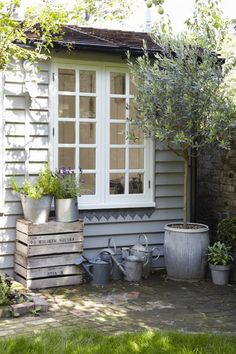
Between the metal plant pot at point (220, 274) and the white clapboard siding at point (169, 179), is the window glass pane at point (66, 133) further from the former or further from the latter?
the metal plant pot at point (220, 274)

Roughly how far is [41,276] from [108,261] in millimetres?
810

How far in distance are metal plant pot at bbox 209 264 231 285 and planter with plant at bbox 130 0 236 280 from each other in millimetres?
186

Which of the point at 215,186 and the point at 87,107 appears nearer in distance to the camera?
the point at 87,107

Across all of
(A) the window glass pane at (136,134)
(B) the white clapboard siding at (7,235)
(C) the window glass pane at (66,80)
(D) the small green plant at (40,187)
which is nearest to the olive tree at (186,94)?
(A) the window glass pane at (136,134)

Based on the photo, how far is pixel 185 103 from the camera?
627 cm

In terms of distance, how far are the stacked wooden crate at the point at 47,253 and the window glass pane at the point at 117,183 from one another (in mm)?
839

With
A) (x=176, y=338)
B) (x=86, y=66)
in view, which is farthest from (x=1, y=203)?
(x=176, y=338)

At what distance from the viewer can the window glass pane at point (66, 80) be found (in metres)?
6.68

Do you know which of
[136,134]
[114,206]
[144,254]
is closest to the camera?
[144,254]

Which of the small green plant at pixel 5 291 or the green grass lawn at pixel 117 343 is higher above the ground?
the small green plant at pixel 5 291

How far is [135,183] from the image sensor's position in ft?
23.5

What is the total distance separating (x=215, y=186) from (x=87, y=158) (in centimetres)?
203

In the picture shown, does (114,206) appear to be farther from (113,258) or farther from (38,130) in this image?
(38,130)

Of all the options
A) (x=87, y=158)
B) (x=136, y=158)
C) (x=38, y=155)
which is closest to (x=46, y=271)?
(x=38, y=155)
